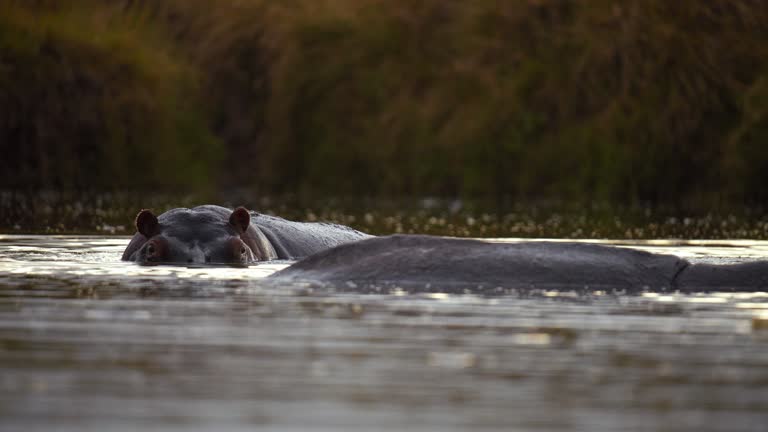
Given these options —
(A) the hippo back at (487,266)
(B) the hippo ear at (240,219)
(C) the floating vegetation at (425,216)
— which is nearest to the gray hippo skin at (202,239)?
(B) the hippo ear at (240,219)

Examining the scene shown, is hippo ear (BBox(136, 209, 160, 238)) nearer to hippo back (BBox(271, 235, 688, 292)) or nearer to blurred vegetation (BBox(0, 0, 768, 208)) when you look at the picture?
hippo back (BBox(271, 235, 688, 292))

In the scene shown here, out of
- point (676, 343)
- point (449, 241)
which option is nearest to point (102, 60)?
point (449, 241)

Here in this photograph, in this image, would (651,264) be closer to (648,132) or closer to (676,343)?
(676,343)

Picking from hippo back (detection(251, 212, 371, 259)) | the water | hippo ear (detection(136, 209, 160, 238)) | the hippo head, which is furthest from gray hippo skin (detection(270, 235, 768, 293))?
hippo back (detection(251, 212, 371, 259))

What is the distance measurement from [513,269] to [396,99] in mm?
20441

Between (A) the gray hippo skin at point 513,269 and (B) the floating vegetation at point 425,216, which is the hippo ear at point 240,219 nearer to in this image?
(A) the gray hippo skin at point 513,269

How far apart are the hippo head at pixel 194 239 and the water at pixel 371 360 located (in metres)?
2.32

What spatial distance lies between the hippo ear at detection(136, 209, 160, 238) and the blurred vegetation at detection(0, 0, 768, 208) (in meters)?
15.2

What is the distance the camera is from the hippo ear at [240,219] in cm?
1235

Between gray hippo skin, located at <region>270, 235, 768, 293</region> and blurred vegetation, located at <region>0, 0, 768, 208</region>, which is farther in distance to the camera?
blurred vegetation, located at <region>0, 0, 768, 208</region>

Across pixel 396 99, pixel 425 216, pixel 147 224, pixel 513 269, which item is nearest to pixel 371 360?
pixel 513 269

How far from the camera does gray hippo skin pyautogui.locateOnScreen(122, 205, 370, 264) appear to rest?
11.9m

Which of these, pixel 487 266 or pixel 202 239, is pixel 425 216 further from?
pixel 487 266

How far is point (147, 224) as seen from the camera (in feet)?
39.7
